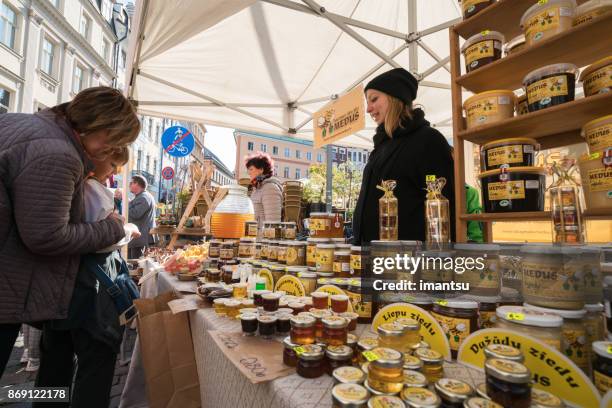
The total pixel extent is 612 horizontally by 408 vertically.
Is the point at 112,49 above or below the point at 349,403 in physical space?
above

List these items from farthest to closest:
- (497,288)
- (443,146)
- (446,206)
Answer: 1. (443,146)
2. (446,206)
3. (497,288)

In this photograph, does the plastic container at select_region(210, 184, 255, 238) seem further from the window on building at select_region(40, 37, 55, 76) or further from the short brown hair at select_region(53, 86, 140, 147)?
the window on building at select_region(40, 37, 55, 76)

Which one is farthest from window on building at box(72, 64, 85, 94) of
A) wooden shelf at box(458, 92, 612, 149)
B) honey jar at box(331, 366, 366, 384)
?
honey jar at box(331, 366, 366, 384)

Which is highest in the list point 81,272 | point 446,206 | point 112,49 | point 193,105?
point 112,49

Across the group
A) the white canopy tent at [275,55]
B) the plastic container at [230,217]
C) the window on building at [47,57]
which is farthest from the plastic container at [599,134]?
the window on building at [47,57]

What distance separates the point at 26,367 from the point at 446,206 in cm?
385

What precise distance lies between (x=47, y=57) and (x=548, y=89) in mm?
19044

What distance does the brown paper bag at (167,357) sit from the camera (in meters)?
1.53

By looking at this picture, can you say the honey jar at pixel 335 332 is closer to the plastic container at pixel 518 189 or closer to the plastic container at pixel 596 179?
the plastic container at pixel 518 189

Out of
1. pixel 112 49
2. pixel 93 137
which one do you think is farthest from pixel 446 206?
pixel 112 49

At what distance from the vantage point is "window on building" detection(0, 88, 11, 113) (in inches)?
428

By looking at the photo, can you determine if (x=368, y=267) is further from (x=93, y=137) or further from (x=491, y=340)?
(x=93, y=137)

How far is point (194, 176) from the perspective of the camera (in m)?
4.36

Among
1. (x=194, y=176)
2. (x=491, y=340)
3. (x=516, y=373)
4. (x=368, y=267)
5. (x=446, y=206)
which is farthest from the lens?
(x=194, y=176)
